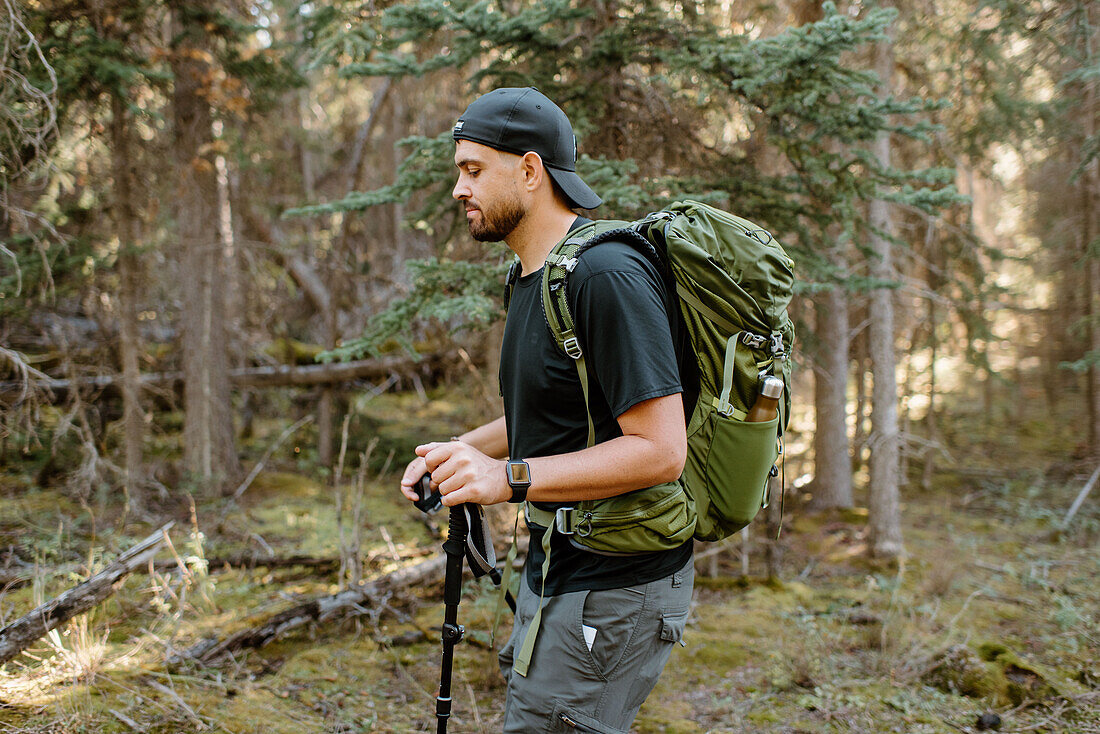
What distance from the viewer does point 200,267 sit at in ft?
30.3

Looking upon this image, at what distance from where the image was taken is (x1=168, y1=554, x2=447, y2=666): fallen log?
4474 millimetres

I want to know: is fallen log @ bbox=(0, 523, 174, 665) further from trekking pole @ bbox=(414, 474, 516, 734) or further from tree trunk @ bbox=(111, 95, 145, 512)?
tree trunk @ bbox=(111, 95, 145, 512)

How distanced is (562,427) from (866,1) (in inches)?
263

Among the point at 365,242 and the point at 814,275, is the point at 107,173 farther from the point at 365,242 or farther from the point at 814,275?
the point at 814,275

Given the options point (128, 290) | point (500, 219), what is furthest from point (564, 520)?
point (128, 290)

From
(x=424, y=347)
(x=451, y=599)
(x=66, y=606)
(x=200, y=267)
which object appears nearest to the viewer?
(x=451, y=599)

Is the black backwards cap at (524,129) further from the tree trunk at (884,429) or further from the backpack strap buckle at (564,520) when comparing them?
the tree trunk at (884,429)

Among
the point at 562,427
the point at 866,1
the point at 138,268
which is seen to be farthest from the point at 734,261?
the point at 138,268

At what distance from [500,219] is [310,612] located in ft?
13.1

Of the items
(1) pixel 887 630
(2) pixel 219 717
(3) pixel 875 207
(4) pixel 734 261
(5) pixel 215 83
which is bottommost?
(1) pixel 887 630

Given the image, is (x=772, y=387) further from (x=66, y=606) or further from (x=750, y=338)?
(x=66, y=606)

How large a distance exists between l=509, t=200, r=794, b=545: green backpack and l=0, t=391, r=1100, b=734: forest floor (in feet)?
7.56

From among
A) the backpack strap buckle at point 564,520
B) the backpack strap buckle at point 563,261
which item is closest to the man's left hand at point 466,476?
the backpack strap buckle at point 564,520

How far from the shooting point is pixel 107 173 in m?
8.65
